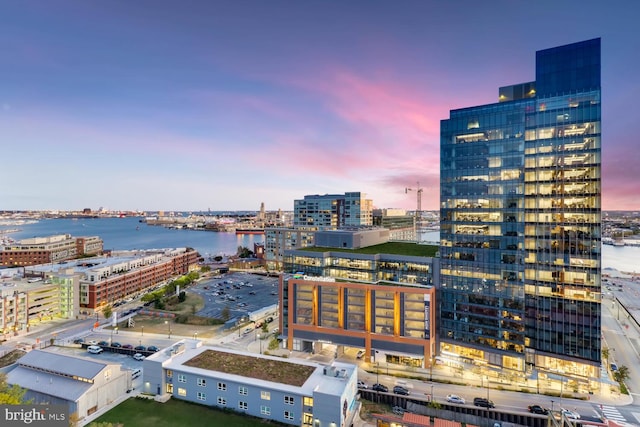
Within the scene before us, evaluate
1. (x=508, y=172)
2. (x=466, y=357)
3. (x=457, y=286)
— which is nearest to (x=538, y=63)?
(x=508, y=172)

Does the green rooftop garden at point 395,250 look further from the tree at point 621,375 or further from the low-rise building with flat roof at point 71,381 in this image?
the low-rise building with flat roof at point 71,381

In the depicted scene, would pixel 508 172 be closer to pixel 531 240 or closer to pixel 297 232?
pixel 531 240

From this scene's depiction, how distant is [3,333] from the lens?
71875mm

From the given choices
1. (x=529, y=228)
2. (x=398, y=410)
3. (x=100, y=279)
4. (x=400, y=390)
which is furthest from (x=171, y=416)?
(x=100, y=279)

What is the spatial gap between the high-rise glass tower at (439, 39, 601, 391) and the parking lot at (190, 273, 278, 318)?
5421 cm

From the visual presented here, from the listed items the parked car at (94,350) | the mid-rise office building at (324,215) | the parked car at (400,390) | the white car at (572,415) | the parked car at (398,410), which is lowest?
the parked car at (398,410)

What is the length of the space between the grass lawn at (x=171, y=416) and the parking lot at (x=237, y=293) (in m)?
42.0

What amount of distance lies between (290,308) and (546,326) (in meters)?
42.5

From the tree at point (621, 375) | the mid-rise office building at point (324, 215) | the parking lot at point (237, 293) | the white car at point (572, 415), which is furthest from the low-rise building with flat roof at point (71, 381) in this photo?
the mid-rise office building at point (324, 215)

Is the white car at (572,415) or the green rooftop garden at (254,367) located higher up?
the green rooftop garden at (254,367)

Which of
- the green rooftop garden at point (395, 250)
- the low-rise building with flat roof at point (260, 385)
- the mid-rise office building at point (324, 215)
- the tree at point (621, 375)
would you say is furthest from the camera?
the mid-rise office building at point (324, 215)

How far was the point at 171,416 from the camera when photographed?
42688mm

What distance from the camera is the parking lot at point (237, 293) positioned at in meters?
93.2

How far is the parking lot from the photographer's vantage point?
9325cm
